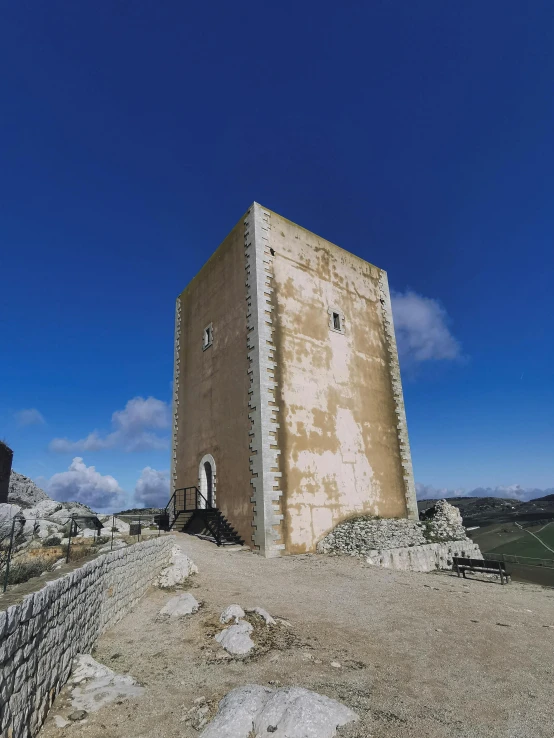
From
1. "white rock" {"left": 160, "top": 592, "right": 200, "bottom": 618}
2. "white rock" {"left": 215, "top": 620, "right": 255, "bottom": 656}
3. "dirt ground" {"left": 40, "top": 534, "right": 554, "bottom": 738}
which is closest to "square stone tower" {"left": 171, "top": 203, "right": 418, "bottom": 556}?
"dirt ground" {"left": 40, "top": 534, "right": 554, "bottom": 738}

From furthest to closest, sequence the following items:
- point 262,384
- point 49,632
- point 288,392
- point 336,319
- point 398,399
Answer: point 398,399 → point 336,319 → point 288,392 → point 262,384 → point 49,632

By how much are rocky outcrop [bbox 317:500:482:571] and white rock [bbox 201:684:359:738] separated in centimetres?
911

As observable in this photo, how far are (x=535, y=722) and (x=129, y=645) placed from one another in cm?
479

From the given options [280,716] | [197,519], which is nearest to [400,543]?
[197,519]

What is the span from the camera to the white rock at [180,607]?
6.61 m

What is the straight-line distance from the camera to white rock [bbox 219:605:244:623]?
6113 mm

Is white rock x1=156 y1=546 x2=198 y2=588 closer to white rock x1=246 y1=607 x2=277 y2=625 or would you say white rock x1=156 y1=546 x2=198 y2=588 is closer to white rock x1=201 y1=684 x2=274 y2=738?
white rock x1=246 y1=607 x2=277 y2=625

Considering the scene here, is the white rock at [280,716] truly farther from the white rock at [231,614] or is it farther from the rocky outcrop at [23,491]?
the rocky outcrop at [23,491]

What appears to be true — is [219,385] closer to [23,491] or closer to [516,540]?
[23,491]

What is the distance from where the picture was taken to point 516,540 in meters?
21.0

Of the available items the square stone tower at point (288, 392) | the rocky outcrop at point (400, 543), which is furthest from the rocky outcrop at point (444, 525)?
the square stone tower at point (288, 392)

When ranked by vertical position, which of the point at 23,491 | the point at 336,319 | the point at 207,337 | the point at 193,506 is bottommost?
the point at 193,506

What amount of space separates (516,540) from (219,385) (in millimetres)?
17572

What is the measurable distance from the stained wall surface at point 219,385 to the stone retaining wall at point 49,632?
23.5 feet
